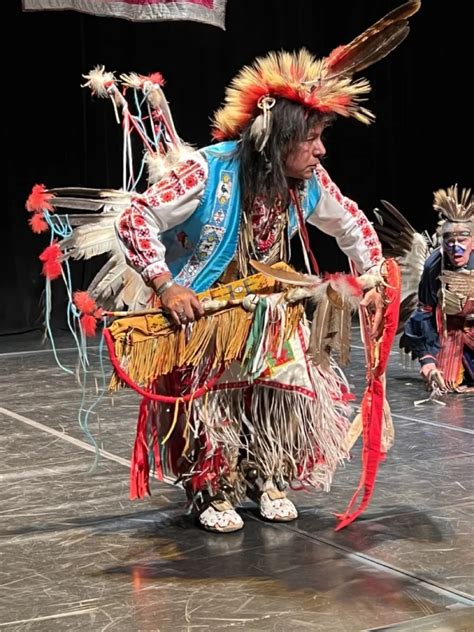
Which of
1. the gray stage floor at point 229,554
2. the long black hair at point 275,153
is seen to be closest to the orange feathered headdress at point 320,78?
the long black hair at point 275,153

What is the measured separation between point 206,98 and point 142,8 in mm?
1411

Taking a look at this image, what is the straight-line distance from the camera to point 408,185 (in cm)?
828

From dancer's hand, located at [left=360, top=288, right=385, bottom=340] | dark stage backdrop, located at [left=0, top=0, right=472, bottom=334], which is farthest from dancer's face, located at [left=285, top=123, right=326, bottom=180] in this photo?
dark stage backdrop, located at [left=0, top=0, right=472, bottom=334]

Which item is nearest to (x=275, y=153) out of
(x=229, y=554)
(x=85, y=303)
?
(x=85, y=303)

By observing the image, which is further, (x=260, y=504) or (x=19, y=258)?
(x=19, y=258)

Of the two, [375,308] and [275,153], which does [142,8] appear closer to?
[275,153]

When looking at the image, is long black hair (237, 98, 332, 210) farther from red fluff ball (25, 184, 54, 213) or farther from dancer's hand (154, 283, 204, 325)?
red fluff ball (25, 184, 54, 213)

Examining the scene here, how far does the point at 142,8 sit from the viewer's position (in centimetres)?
602

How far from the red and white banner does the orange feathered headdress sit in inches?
141

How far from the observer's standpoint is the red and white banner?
5.84 metres

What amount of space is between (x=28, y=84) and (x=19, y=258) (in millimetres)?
1112

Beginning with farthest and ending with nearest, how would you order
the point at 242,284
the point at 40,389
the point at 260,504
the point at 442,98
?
1. the point at 442,98
2. the point at 40,389
3. the point at 260,504
4. the point at 242,284

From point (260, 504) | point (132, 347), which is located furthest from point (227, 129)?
point (260, 504)

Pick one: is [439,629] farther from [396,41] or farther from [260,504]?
[396,41]
